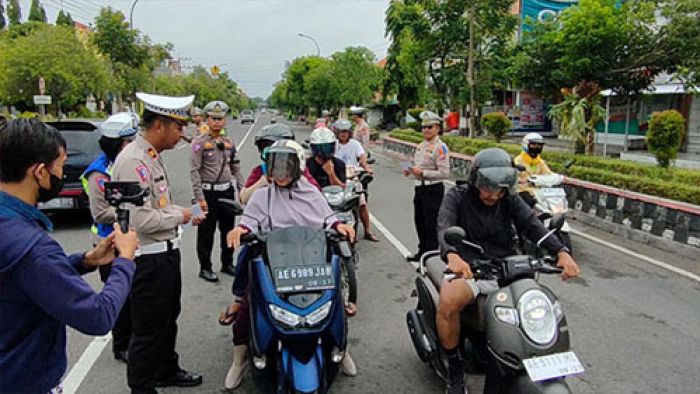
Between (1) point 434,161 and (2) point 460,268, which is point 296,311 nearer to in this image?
(2) point 460,268

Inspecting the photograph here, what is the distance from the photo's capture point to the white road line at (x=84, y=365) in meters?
3.83

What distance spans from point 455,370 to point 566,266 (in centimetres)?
94

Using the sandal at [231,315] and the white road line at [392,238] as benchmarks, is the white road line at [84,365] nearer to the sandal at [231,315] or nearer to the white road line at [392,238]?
the sandal at [231,315]

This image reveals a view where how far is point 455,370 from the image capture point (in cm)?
341

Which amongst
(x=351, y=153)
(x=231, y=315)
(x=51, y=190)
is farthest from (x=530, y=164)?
(x=51, y=190)

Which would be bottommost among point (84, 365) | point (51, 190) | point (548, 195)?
point (84, 365)

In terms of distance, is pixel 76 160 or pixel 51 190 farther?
pixel 76 160

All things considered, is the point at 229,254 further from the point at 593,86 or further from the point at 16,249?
the point at 593,86

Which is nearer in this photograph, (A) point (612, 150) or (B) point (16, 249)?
(B) point (16, 249)

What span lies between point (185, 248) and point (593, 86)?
9.97 m

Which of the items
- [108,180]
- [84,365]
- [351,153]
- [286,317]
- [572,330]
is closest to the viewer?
[286,317]

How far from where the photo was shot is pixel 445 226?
3598 millimetres

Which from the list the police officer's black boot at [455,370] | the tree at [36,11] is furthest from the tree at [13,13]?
the police officer's black boot at [455,370]

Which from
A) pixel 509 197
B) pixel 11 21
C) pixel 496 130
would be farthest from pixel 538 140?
pixel 11 21
